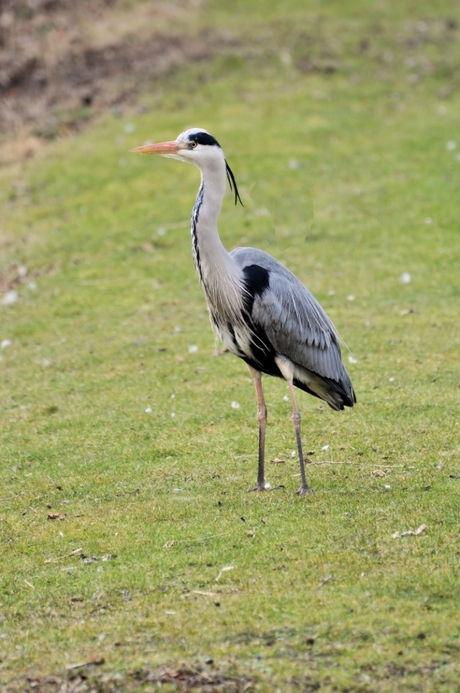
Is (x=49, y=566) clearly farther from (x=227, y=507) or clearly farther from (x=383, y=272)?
(x=383, y=272)

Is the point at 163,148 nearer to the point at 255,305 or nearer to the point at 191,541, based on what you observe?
the point at 255,305

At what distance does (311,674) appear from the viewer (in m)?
5.00

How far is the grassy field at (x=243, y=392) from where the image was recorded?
5.48m

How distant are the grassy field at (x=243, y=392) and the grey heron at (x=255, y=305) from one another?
774 millimetres

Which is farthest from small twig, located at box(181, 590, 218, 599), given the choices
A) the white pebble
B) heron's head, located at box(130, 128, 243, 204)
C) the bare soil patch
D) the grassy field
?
the bare soil patch

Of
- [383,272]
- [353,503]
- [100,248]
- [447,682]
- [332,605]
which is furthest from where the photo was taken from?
[100,248]

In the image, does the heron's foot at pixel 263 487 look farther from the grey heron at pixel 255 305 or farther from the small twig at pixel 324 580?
the small twig at pixel 324 580

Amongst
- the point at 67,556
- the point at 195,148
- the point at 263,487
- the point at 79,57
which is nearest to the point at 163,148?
the point at 195,148

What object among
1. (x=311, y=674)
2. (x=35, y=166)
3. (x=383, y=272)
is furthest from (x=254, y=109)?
(x=311, y=674)

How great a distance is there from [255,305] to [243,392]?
2653mm

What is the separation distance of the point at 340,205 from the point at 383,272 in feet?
8.86

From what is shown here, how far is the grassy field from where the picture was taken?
5.48 m

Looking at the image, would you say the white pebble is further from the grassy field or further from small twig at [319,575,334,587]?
small twig at [319,575,334,587]

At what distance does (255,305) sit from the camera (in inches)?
300
